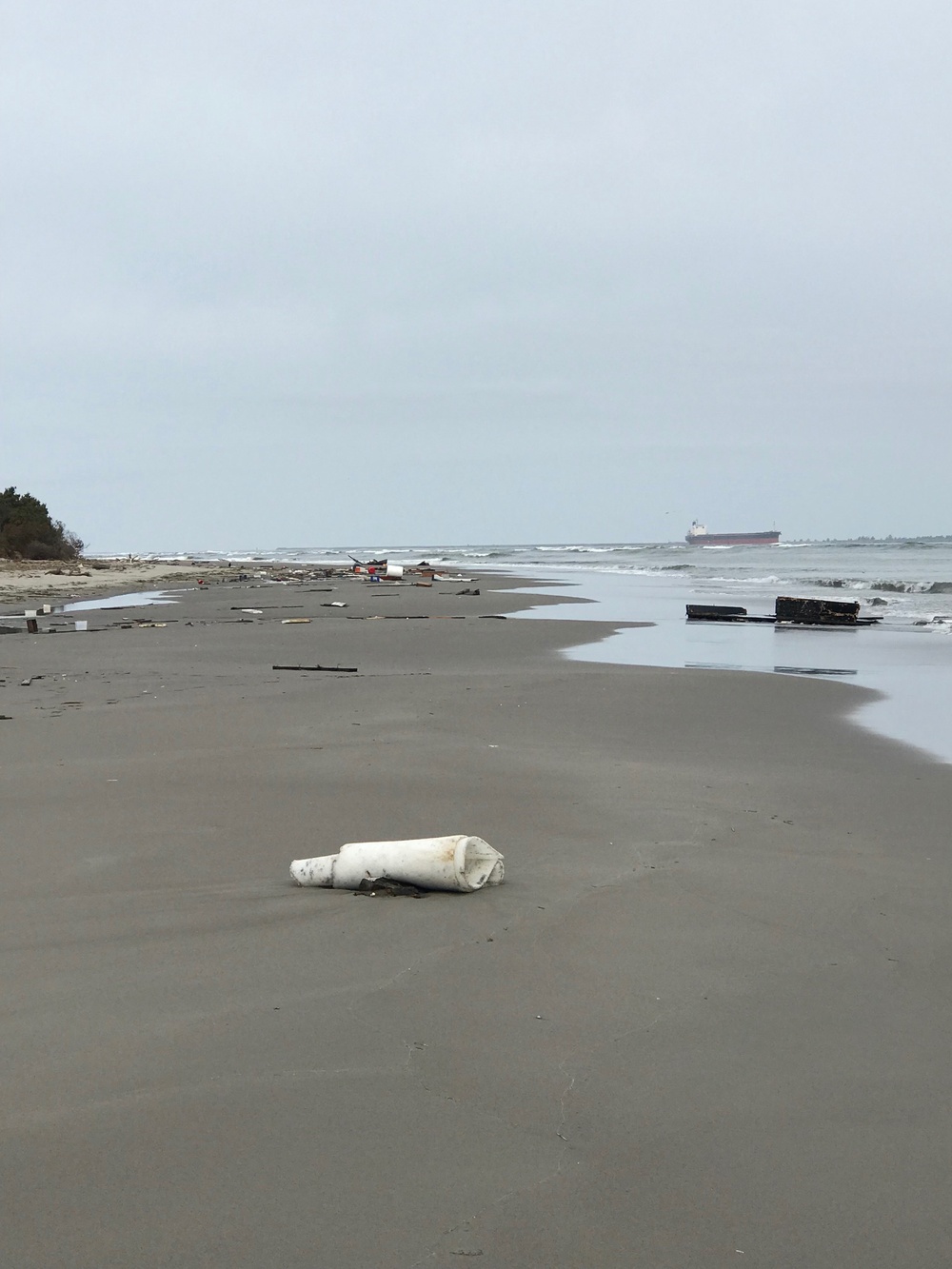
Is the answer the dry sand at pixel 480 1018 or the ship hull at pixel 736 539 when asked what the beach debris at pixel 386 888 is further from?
the ship hull at pixel 736 539

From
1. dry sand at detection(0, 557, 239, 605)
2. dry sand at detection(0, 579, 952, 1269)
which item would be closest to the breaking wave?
dry sand at detection(0, 557, 239, 605)

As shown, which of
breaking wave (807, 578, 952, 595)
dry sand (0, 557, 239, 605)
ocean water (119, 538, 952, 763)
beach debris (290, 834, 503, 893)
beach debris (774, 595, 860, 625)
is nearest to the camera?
beach debris (290, 834, 503, 893)

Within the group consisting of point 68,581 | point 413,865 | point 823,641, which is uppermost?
point 68,581

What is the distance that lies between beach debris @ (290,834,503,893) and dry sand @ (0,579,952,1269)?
92 mm

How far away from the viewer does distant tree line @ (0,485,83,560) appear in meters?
51.4

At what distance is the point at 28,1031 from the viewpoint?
2.89m

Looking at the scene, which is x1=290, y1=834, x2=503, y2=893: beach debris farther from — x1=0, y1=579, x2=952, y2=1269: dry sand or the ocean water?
the ocean water

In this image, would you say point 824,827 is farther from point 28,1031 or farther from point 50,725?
point 50,725

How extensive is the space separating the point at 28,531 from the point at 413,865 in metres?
53.5

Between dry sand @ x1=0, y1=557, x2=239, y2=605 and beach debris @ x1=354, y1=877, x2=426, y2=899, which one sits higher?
dry sand @ x1=0, y1=557, x2=239, y2=605

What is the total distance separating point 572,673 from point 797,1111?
9246 millimetres

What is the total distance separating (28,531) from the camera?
5262 cm

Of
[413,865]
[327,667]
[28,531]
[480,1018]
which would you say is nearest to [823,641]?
[327,667]

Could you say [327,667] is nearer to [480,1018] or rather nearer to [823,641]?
[823,641]
